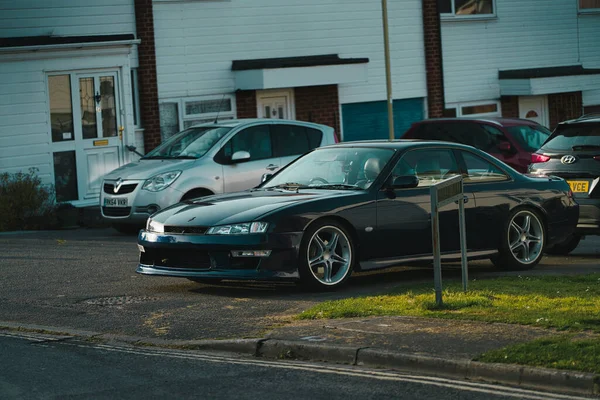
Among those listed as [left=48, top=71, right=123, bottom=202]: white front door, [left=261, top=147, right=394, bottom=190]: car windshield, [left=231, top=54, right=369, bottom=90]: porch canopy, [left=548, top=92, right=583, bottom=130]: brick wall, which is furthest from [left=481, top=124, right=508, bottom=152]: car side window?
[left=548, top=92, right=583, bottom=130]: brick wall

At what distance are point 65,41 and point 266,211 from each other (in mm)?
11622

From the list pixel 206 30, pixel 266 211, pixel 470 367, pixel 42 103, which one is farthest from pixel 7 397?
pixel 206 30

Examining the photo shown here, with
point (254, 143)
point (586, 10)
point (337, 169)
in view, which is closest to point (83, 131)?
point (254, 143)

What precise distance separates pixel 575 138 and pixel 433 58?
14.1 meters

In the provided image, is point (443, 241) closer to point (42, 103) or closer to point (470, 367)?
point (470, 367)

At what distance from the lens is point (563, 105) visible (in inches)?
1210

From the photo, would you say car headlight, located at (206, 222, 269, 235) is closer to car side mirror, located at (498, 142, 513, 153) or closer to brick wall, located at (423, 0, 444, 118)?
car side mirror, located at (498, 142, 513, 153)

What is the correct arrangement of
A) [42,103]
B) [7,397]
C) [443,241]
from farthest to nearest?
[42,103] < [443,241] < [7,397]

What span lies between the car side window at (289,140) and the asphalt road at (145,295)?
157 inches

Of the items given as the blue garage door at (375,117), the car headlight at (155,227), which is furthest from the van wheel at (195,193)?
the blue garage door at (375,117)

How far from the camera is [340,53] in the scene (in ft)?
87.6

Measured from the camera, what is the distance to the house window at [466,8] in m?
28.7

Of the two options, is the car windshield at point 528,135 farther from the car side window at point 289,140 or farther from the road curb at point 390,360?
the road curb at point 390,360

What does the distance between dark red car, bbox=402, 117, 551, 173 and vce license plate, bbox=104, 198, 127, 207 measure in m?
6.99
